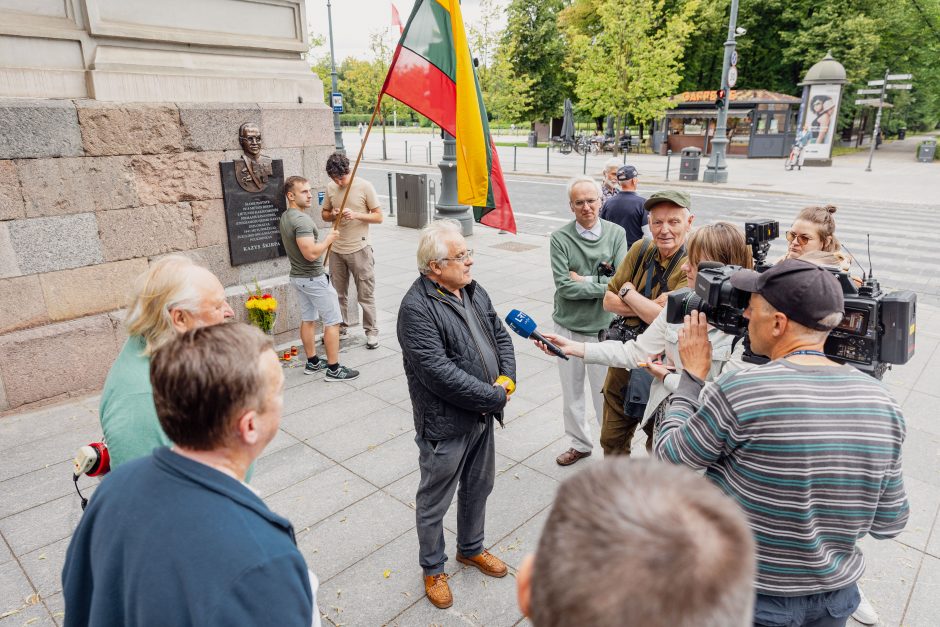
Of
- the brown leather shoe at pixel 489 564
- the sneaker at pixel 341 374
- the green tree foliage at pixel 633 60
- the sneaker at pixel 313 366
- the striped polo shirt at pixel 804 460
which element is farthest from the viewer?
the green tree foliage at pixel 633 60

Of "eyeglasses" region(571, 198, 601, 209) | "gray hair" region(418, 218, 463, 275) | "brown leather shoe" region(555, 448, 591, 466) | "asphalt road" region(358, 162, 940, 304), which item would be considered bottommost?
"brown leather shoe" region(555, 448, 591, 466)

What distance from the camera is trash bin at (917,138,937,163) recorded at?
1257 inches

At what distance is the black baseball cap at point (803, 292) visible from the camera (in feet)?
6.06

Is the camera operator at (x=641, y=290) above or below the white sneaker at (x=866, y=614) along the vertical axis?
above

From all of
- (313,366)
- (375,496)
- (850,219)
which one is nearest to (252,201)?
(313,366)

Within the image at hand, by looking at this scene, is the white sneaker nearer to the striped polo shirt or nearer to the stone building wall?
the striped polo shirt

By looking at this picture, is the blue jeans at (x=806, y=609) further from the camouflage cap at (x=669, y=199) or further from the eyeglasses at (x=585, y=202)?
the eyeglasses at (x=585, y=202)

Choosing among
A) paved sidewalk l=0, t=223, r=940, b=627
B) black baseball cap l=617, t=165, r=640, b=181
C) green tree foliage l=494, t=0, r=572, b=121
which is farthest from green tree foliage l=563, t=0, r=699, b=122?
paved sidewalk l=0, t=223, r=940, b=627

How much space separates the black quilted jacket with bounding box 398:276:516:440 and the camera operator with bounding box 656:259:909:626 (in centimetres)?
119

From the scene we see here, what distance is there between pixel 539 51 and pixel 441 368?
50.0 m

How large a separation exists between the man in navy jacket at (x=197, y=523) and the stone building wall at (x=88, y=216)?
4521 mm

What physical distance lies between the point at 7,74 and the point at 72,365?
247 centimetres

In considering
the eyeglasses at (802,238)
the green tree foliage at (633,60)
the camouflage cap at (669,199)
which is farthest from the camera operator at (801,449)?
the green tree foliage at (633,60)

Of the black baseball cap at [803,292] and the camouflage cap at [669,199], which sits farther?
the camouflage cap at [669,199]
